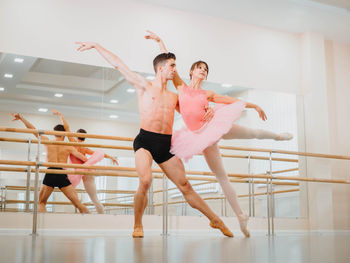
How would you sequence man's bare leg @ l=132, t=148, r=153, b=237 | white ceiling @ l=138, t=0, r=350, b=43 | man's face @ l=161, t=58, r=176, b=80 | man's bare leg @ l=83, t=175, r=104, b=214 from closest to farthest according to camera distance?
man's bare leg @ l=132, t=148, r=153, b=237 → man's face @ l=161, t=58, r=176, b=80 → man's bare leg @ l=83, t=175, r=104, b=214 → white ceiling @ l=138, t=0, r=350, b=43

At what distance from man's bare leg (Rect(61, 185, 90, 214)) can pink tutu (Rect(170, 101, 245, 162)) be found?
1.30 meters

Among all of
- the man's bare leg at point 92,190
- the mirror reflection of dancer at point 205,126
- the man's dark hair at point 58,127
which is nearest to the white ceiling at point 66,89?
the man's dark hair at point 58,127

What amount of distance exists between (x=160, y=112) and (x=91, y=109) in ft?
4.72

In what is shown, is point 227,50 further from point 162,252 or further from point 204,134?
point 162,252

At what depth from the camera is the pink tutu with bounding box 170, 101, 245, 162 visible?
156 inches

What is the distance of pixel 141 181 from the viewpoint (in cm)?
371

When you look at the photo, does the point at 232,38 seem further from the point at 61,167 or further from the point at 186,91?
the point at 61,167

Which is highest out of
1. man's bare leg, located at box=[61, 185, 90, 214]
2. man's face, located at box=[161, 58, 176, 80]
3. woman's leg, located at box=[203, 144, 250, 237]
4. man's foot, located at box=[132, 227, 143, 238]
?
man's face, located at box=[161, 58, 176, 80]

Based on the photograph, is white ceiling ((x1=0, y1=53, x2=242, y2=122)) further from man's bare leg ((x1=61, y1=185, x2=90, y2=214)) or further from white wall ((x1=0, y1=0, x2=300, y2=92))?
man's bare leg ((x1=61, y1=185, x2=90, y2=214))

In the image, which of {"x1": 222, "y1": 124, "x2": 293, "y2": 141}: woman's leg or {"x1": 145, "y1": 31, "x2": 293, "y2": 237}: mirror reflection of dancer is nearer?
{"x1": 145, "y1": 31, "x2": 293, "y2": 237}: mirror reflection of dancer

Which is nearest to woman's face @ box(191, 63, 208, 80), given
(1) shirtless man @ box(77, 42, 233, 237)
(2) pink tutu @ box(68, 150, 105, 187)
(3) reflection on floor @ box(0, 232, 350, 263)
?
(1) shirtless man @ box(77, 42, 233, 237)

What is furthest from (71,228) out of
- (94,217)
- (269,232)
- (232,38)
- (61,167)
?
(232,38)

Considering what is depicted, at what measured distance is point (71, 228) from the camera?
4.66m

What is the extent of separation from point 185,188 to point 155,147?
0.40 metres
